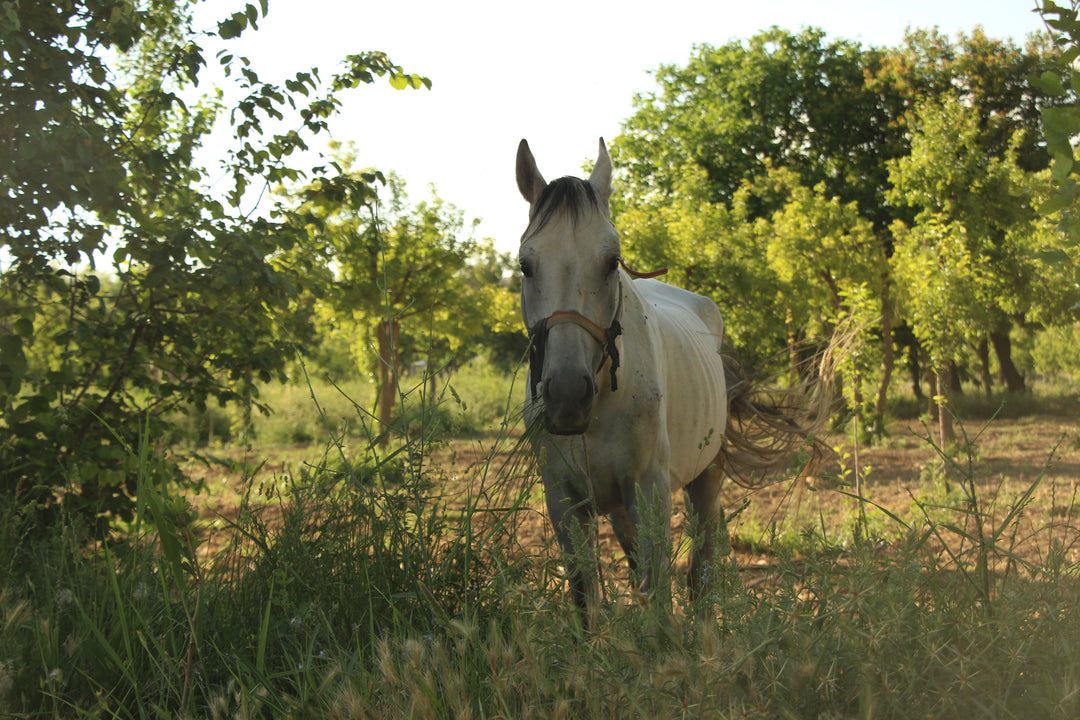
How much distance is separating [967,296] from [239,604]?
35.9ft

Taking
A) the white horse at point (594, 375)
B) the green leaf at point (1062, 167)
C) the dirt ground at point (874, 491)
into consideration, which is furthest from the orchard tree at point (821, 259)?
the green leaf at point (1062, 167)

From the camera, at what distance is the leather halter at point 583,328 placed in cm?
250

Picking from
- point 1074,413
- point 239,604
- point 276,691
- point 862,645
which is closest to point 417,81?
point 239,604

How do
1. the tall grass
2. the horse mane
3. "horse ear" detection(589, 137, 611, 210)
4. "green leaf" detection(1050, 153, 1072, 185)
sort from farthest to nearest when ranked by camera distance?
1. "horse ear" detection(589, 137, 611, 210)
2. the horse mane
3. "green leaf" detection(1050, 153, 1072, 185)
4. the tall grass

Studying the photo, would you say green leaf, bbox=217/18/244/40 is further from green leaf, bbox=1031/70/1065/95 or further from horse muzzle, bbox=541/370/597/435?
green leaf, bbox=1031/70/1065/95

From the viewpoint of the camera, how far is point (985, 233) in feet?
41.7

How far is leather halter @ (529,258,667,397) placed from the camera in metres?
2.50

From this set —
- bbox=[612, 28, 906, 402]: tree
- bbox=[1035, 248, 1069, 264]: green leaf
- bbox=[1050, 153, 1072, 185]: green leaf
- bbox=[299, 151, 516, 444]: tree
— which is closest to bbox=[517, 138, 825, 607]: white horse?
bbox=[1035, 248, 1069, 264]: green leaf

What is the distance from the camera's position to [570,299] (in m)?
2.56

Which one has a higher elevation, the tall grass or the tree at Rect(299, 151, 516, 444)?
the tree at Rect(299, 151, 516, 444)

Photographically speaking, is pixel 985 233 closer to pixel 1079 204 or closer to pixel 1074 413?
pixel 1074 413

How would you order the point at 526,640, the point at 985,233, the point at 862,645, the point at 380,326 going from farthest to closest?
the point at 380,326 < the point at 985,233 < the point at 526,640 < the point at 862,645

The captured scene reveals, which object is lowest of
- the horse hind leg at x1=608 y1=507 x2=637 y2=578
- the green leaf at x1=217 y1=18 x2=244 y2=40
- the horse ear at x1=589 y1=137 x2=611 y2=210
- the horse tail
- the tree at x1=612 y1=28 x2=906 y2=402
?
the horse hind leg at x1=608 y1=507 x2=637 y2=578

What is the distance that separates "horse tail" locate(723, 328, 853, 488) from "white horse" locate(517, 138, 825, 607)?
1331mm
